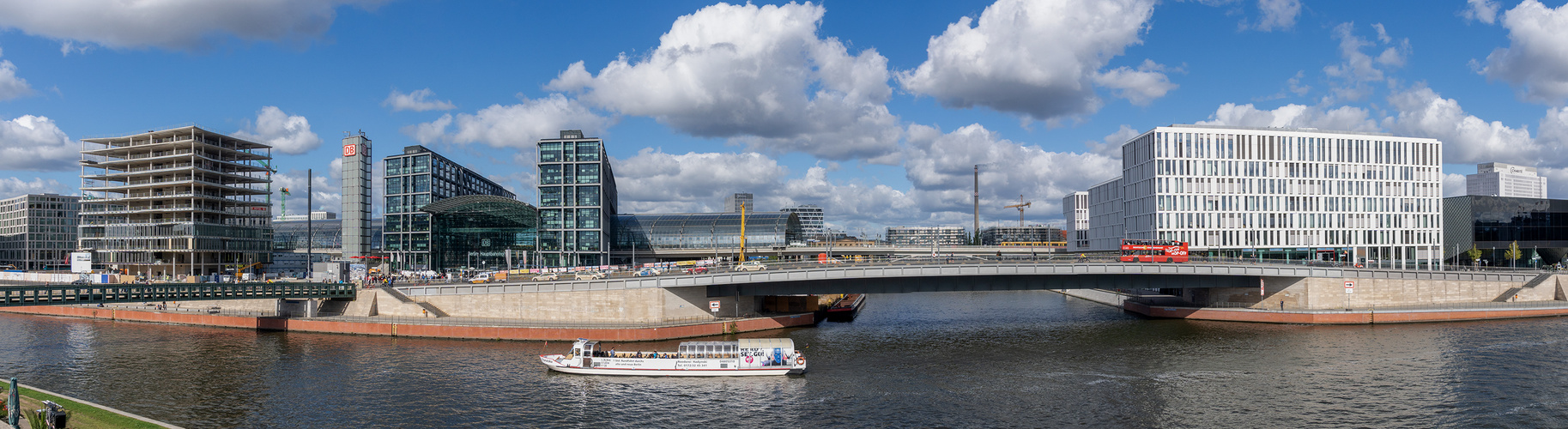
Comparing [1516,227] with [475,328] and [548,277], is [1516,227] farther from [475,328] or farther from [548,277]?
[475,328]

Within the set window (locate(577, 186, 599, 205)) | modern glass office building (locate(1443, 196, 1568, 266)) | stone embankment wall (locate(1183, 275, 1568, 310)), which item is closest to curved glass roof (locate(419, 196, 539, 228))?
window (locate(577, 186, 599, 205))

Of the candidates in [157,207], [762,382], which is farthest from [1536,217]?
[157,207]

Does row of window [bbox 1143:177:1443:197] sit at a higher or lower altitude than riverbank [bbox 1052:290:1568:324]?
higher

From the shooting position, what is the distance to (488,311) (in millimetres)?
75250

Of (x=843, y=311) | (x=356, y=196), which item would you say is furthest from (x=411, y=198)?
(x=843, y=311)

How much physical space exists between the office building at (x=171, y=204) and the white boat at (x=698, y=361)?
351ft

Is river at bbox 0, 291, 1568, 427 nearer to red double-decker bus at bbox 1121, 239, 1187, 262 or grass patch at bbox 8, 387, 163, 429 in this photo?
grass patch at bbox 8, 387, 163, 429

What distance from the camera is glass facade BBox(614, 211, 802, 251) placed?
592ft

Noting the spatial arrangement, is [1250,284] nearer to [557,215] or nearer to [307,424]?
[307,424]

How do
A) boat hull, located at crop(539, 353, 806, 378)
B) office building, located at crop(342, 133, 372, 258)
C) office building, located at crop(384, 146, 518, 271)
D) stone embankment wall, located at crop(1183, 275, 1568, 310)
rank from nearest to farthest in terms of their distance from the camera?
boat hull, located at crop(539, 353, 806, 378) < stone embankment wall, located at crop(1183, 275, 1568, 310) < office building, located at crop(384, 146, 518, 271) < office building, located at crop(342, 133, 372, 258)

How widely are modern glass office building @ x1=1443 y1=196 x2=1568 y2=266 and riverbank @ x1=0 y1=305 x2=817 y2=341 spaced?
135 meters

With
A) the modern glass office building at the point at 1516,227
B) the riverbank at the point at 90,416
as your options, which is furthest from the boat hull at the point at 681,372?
the modern glass office building at the point at 1516,227

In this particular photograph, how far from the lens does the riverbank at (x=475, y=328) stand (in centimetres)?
6975

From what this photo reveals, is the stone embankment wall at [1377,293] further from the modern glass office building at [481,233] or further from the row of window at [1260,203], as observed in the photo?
the modern glass office building at [481,233]
